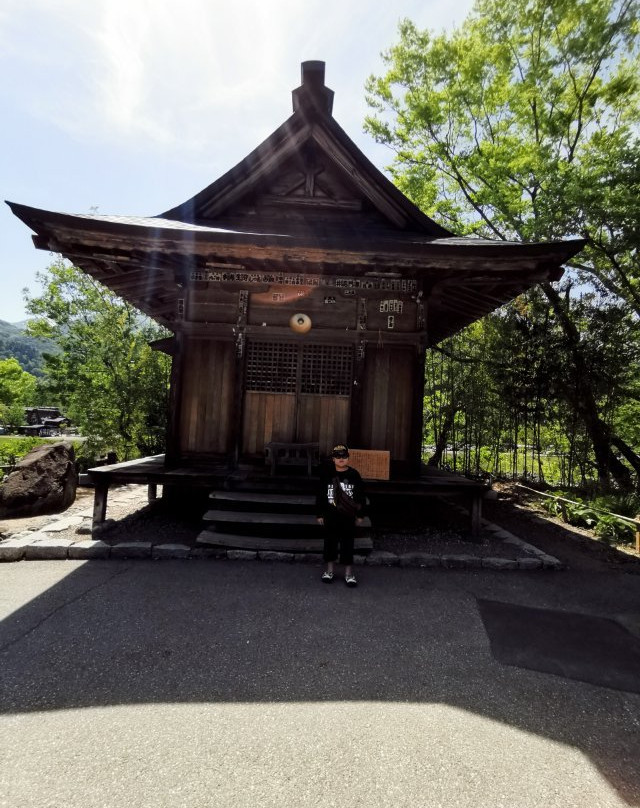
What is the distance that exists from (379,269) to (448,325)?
4457mm

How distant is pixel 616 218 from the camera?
899 cm

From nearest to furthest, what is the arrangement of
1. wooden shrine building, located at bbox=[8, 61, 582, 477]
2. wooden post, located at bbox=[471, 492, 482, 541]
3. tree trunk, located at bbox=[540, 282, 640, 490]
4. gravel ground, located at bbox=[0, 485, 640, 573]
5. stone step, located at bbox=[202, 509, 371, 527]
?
stone step, located at bbox=[202, 509, 371, 527], gravel ground, located at bbox=[0, 485, 640, 573], wooden post, located at bbox=[471, 492, 482, 541], wooden shrine building, located at bbox=[8, 61, 582, 477], tree trunk, located at bbox=[540, 282, 640, 490]

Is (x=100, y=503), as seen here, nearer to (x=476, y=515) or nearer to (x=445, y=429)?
(x=476, y=515)

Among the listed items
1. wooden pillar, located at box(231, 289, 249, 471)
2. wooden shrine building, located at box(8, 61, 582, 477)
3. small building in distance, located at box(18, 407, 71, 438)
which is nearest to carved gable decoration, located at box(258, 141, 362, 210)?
wooden shrine building, located at box(8, 61, 582, 477)

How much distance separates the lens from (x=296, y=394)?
7340 mm

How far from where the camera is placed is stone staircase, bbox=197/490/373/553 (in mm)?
5648

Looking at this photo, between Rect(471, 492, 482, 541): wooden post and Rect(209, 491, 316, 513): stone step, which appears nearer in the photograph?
Rect(209, 491, 316, 513): stone step

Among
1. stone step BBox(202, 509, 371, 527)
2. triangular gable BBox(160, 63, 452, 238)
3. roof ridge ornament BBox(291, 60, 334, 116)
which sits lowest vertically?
stone step BBox(202, 509, 371, 527)

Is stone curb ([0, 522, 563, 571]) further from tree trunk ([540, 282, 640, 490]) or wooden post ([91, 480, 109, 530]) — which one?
tree trunk ([540, 282, 640, 490])

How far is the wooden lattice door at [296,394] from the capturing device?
7301 millimetres

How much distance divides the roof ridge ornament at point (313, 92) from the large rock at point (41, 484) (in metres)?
8.33

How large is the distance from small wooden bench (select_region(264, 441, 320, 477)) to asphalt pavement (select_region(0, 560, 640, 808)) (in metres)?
2.33

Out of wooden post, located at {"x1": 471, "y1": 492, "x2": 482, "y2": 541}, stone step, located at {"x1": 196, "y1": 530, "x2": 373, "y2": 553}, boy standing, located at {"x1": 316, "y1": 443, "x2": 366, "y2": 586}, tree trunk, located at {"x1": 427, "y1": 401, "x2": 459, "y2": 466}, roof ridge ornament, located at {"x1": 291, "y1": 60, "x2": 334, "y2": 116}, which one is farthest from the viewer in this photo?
tree trunk, located at {"x1": 427, "y1": 401, "x2": 459, "y2": 466}

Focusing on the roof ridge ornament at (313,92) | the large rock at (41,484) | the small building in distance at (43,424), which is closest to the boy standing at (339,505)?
the large rock at (41,484)
